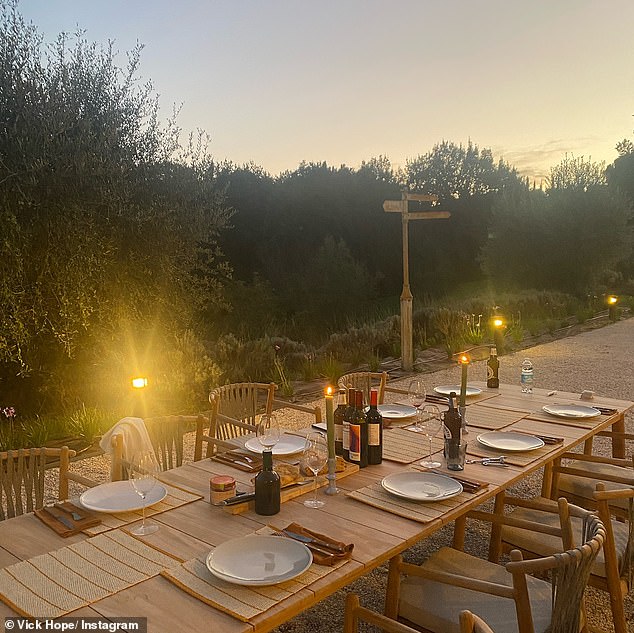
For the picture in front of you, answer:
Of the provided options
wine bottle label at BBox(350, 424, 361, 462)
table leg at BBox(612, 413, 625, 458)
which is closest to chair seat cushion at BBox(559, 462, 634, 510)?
table leg at BBox(612, 413, 625, 458)

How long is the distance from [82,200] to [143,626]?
15.3 ft

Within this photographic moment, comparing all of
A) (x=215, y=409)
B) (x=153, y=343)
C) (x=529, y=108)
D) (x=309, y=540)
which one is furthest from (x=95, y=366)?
(x=529, y=108)

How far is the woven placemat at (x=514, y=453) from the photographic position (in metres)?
2.52

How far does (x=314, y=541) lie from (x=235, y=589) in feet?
1.03

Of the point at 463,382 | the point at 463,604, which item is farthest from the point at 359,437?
the point at 463,604

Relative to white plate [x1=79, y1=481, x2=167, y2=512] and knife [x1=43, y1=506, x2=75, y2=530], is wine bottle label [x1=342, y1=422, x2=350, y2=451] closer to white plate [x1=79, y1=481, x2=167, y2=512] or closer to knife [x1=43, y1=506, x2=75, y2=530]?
white plate [x1=79, y1=481, x2=167, y2=512]

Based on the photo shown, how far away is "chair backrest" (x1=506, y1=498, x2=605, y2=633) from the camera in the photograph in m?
1.63

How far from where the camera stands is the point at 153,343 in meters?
6.39

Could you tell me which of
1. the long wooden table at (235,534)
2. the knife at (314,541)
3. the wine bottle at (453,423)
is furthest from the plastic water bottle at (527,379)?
the knife at (314,541)

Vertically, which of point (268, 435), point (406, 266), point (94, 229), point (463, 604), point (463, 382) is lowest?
point (463, 604)

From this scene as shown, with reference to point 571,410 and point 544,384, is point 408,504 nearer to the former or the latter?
point 571,410

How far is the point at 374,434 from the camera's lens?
2.48 meters

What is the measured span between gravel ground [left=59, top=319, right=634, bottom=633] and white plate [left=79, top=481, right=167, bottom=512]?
102 centimetres

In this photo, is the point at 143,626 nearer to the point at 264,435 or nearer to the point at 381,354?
the point at 264,435
